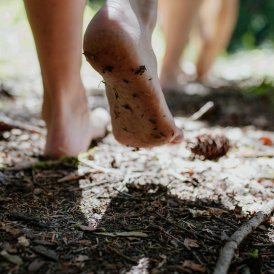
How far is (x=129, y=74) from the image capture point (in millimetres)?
1042

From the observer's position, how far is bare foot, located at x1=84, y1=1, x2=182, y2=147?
977mm

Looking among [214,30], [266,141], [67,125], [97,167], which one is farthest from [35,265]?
[214,30]

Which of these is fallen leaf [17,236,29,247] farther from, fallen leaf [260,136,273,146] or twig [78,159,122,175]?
fallen leaf [260,136,273,146]

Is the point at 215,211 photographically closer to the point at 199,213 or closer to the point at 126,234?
the point at 199,213

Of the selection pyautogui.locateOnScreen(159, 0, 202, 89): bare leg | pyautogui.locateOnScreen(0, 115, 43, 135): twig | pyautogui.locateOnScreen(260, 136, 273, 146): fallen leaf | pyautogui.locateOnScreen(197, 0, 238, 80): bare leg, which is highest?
pyautogui.locateOnScreen(197, 0, 238, 80): bare leg

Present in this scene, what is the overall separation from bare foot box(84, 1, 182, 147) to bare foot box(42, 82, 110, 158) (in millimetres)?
252

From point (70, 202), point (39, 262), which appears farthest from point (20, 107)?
point (39, 262)

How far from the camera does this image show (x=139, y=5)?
1152 mm

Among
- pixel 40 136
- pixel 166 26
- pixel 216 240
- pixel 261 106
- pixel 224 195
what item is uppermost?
pixel 166 26

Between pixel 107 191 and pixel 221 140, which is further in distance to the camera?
pixel 221 140

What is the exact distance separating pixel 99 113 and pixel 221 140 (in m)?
0.53

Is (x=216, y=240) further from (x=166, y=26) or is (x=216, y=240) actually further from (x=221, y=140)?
(x=166, y=26)

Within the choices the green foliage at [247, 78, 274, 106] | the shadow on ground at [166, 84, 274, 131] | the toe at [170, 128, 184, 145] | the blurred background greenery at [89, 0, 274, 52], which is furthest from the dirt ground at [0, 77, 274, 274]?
the blurred background greenery at [89, 0, 274, 52]

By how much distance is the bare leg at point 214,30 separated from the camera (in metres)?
3.55
